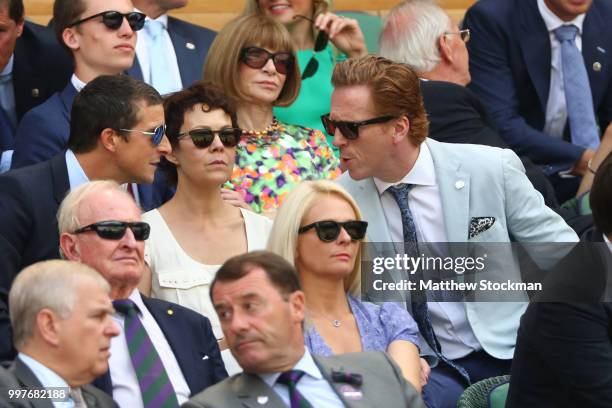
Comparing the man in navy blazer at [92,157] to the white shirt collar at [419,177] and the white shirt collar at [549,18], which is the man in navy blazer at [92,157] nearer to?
the white shirt collar at [419,177]

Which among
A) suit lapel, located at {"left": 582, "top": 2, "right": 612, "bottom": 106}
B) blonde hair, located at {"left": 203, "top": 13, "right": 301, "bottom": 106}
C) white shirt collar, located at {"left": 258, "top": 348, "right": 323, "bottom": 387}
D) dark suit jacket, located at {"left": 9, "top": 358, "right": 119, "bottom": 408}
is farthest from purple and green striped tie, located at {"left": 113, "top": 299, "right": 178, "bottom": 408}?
suit lapel, located at {"left": 582, "top": 2, "right": 612, "bottom": 106}

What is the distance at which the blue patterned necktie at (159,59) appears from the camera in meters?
7.00

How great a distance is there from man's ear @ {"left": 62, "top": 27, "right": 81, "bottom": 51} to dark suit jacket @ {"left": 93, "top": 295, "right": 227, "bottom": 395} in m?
1.77

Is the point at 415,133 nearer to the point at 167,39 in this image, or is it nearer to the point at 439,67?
the point at 439,67

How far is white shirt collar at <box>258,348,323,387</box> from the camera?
14.7 feet

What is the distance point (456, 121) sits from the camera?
22.3ft

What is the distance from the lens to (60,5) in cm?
656

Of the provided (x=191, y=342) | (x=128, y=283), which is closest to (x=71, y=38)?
(x=128, y=283)

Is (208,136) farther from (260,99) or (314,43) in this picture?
(314,43)

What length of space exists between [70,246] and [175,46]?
2.38 meters

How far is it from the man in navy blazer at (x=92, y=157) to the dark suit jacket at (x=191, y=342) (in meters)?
0.53

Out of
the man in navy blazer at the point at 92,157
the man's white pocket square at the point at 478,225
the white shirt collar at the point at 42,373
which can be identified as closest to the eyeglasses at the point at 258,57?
the man in navy blazer at the point at 92,157

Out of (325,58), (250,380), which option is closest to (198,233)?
(250,380)

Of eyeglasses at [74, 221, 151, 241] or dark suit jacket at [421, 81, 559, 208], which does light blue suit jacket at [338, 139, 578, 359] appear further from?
eyeglasses at [74, 221, 151, 241]
